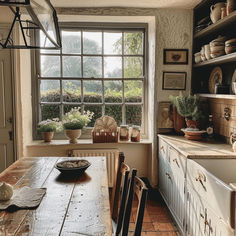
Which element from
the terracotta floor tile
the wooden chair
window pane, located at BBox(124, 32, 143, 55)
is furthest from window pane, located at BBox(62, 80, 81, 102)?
the wooden chair

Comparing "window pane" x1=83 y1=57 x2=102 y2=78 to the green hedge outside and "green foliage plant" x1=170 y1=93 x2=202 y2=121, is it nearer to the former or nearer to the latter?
the green hedge outside

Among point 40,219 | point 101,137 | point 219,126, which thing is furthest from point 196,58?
point 40,219

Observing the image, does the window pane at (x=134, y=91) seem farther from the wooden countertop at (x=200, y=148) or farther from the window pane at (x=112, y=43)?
the wooden countertop at (x=200, y=148)

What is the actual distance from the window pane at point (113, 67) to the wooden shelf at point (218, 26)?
1128mm

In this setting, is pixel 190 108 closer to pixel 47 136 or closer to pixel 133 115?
pixel 133 115

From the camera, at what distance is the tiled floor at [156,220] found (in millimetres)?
2604

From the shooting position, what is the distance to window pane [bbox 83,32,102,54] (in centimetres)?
371

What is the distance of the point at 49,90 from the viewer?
12.3 ft

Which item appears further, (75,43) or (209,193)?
(75,43)

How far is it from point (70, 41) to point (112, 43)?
0.61 meters

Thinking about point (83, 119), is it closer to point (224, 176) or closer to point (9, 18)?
point (9, 18)

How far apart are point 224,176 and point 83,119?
6.63ft

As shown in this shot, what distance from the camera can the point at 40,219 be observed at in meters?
1.34

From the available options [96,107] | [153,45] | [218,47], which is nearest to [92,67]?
[96,107]
